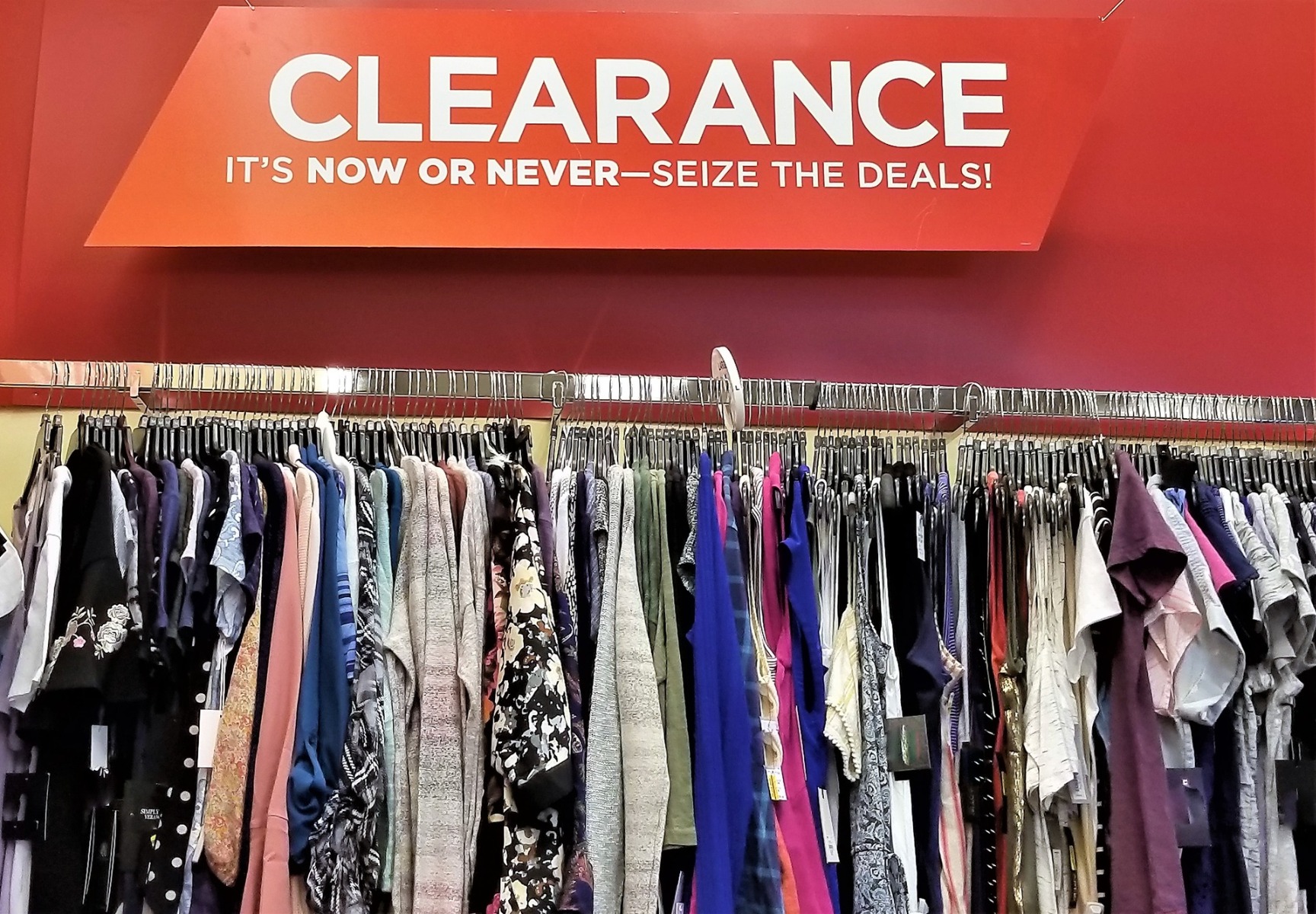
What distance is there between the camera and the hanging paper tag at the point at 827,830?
2.34m

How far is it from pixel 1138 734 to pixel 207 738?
1.83m

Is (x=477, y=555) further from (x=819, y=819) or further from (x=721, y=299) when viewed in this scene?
(x=721, y=299)

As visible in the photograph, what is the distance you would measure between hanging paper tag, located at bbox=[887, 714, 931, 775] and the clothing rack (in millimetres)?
754

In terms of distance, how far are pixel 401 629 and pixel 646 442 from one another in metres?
0.68

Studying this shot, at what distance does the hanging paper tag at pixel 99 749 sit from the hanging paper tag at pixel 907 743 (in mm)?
1528

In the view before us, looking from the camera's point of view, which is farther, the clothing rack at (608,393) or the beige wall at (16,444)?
the beige wall at (16,444)

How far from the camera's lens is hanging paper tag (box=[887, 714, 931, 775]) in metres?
2.39

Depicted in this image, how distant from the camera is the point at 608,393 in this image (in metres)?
2.75

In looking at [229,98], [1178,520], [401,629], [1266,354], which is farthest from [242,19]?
[1266,354]

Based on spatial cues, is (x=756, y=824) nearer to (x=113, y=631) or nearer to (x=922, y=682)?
(x=922, y=682)

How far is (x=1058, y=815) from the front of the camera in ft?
8.10

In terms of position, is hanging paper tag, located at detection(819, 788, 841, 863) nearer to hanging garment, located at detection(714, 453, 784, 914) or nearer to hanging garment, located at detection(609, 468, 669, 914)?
hanging garment, located at detection(714, 453, 784, 914)

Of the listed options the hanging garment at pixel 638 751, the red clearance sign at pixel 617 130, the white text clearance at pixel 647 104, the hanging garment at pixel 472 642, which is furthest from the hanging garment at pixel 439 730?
the white text clearance at pixel 647 104

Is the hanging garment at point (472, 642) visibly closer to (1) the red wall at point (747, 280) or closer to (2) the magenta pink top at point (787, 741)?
(2) the magenta pink top at point (787, 741)
